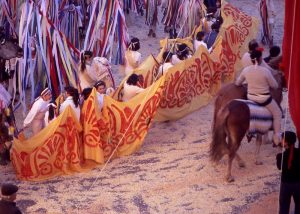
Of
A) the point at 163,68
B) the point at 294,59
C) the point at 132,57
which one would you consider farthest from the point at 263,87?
the point at 132,57

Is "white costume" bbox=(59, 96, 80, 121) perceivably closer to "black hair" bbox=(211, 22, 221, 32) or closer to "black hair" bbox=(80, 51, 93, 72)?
"black hair" bbox=(80, 51, 93, 72)

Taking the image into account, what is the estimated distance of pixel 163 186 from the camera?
7.70m

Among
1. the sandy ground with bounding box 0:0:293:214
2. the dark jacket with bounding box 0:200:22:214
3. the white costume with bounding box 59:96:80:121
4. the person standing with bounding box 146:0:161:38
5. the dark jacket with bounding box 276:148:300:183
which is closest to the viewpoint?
the dark jacket with bounding box 0:200:22:214

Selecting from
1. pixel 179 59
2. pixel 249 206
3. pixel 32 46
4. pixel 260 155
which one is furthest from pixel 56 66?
pixel 249 206

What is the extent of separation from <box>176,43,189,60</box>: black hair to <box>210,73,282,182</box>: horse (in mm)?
2079

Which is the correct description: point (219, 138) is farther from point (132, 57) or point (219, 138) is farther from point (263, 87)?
point (132, 57)

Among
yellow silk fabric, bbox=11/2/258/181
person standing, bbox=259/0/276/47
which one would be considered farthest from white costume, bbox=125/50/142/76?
person standing, bbox=259/0/276/47

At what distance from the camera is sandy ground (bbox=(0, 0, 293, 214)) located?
23.7 feet

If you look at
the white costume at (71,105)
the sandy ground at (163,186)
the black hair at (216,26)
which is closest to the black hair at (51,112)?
the white costume at (71,105)

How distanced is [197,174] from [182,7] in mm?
Answer: 5882

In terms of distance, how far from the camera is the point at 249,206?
23.5 feet

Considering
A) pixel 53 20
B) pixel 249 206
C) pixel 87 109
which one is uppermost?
pixel 53 20

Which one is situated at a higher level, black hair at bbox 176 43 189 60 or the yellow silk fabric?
black hair at bbox 176 43 189 60

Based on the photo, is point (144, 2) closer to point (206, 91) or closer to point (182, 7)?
point (182, 7)
